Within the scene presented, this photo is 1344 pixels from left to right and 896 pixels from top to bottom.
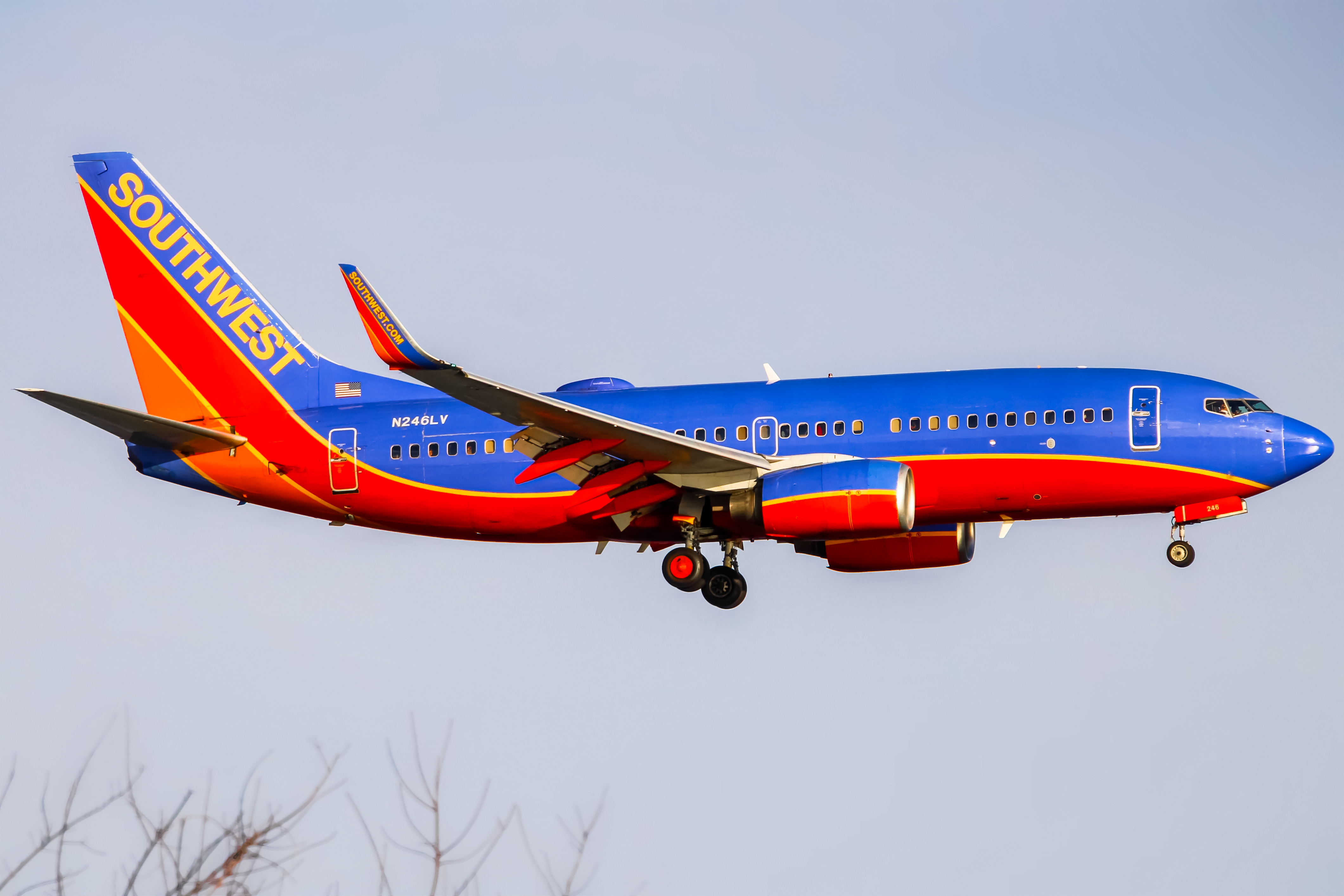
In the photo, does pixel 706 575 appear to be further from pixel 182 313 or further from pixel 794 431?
pixel 182 313

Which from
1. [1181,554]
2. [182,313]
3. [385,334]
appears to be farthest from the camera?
[182,313]

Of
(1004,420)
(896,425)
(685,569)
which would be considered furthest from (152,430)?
(1004,420)

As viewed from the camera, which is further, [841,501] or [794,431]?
[794,431]

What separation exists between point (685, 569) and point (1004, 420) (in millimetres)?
8221

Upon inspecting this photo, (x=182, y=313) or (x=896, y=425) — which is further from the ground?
(x=182, y=313)

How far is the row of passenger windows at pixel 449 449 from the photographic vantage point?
126 ft

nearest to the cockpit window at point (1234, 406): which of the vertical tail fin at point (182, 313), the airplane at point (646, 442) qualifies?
the airplane at point (646, 442)

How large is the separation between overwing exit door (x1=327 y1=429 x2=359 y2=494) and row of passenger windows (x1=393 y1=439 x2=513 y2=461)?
113 centimetres

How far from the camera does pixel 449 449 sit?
38.8 meters

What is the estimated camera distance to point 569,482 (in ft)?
125

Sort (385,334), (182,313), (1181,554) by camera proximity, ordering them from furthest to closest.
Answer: (182,313) → (1181,554) → (385,334)

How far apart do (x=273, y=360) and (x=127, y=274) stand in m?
4.89

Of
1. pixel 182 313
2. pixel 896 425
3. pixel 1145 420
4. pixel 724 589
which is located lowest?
pixel 724 589

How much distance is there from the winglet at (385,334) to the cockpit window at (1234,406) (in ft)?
56.5
